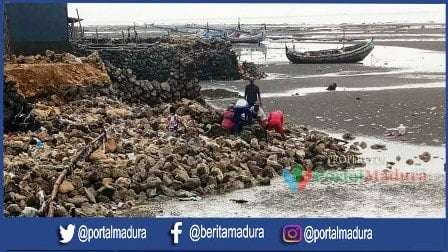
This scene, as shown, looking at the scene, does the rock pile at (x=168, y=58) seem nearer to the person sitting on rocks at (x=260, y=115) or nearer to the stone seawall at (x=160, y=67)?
the stone seawall at (x=160, y=67)

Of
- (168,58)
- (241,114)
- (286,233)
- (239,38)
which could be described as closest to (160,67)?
(168,58)

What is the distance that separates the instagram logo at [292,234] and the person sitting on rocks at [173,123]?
2418mm

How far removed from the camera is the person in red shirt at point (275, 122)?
29.6 feet

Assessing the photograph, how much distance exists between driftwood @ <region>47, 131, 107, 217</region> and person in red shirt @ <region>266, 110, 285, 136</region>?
6.94 feet

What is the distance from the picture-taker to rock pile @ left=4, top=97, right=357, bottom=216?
24.1 feet

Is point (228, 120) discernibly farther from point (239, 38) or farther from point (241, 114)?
point (239, 38)

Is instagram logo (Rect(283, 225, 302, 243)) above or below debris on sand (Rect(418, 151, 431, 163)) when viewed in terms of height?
below

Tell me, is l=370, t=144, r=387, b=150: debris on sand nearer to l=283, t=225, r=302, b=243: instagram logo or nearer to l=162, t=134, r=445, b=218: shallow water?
l=162, t=134, r=445, b=218: shallow water

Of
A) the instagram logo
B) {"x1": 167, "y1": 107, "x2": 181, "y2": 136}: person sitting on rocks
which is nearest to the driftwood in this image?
{"x1": 167, "y1": 107, "x2": 181, "y2": 136}: person sitting on rocks

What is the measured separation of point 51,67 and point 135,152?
2.47 metres

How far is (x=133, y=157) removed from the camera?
8.20 m

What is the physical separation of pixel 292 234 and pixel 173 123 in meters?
2.63

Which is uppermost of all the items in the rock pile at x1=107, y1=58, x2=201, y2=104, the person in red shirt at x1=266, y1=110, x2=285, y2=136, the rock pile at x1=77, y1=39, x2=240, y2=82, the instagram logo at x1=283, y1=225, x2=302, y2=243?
the rock pile at x1=77, y1=39, x2=240, y2=82

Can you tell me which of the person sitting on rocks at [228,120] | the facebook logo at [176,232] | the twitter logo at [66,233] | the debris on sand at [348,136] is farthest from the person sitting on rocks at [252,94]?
the twitter logo at [66,233]
